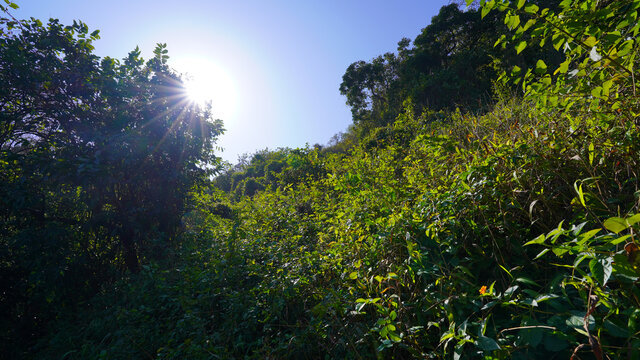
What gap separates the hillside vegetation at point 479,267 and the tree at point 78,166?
0.63 ft

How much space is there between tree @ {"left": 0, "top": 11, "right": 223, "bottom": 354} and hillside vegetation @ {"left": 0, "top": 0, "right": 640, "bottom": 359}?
0.63 feet

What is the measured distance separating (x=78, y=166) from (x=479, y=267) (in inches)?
170

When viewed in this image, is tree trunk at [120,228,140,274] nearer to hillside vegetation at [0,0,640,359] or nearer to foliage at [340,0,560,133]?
hillside vegetation at [0,0,640,359]

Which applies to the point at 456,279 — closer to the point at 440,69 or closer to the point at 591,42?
the point at 591,42

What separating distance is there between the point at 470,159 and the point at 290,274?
1958mm

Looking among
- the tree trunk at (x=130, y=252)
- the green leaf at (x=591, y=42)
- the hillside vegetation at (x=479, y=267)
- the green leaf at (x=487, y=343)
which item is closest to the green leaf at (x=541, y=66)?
the hillside vegetation at (x=479, y=267)

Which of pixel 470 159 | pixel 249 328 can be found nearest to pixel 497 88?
pixel 470 159

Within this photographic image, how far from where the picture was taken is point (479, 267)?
62.9 inches

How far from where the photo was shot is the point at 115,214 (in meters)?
3.60

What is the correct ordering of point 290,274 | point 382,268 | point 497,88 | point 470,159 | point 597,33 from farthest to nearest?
1. point 497,88
2. point 290,274
3. point 470,159
4. point 382,268
5. point 597,33

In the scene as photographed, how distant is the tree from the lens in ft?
10.1

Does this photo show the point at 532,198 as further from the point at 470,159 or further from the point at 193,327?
the point at 193,327

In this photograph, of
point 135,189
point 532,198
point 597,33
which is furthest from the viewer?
point 135,189

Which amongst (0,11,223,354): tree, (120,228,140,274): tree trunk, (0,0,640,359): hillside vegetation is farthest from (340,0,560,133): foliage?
(120,228,140,274): tree trunk
